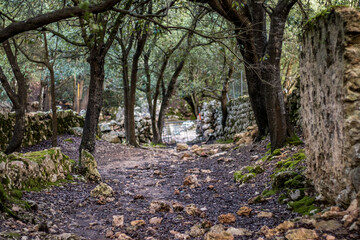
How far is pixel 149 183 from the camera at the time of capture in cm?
771

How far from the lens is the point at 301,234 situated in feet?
9.74

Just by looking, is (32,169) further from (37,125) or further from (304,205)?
(37,125)

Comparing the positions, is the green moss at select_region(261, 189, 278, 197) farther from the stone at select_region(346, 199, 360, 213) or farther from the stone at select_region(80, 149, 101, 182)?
the stone at select_region(80, 149, 101, 182)

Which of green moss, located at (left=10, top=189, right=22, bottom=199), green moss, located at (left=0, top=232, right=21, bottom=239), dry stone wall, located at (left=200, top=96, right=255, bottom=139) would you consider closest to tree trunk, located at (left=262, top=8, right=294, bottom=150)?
green moss, located at (left=10, top=189, right=22, bottom=199)

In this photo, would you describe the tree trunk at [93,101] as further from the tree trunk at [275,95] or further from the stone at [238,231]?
the stone at [238,231]

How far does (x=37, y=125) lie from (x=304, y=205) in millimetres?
10464

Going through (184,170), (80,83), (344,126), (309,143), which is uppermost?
(80,83)

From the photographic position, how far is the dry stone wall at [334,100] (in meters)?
3.33

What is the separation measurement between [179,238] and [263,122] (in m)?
7.00

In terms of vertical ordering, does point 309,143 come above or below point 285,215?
above

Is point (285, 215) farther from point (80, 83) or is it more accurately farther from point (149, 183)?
point (80, 83)

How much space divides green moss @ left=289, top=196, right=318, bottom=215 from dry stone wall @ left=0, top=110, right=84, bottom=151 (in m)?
8.97

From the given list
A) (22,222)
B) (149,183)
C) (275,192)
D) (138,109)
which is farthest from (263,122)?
(138,109)

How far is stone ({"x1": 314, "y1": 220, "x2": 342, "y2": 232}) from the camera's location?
298 centimetres
